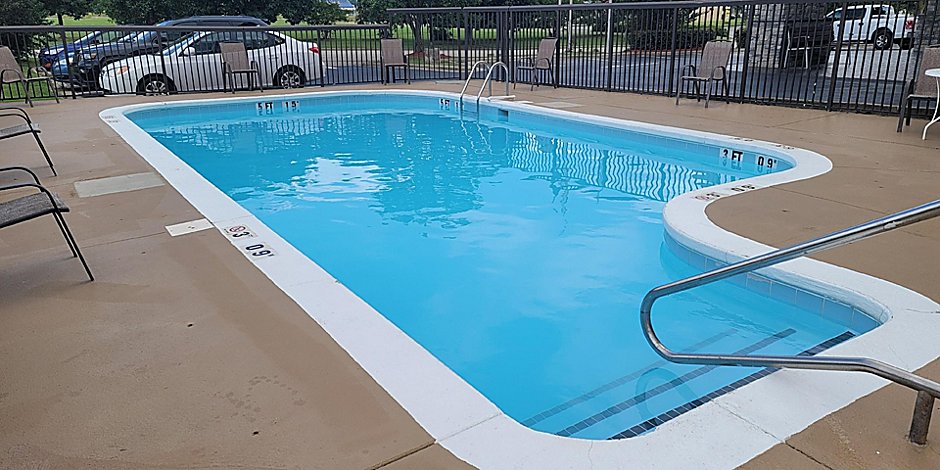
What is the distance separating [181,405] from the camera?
2352 mm

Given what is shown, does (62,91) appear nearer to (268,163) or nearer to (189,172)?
(268,163)

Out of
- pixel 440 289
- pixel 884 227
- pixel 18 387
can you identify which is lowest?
pixel 440 289

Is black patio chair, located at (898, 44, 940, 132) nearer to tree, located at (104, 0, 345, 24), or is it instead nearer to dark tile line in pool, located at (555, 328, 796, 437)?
dark tile line in pool, located at (555, 328, 796, 437)

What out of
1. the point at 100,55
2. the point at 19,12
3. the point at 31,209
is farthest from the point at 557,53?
the point at 19,12

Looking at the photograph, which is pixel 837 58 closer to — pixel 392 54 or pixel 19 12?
pixel 392 54

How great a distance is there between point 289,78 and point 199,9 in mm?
11439

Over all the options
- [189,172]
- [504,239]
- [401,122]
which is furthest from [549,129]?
[189,172]

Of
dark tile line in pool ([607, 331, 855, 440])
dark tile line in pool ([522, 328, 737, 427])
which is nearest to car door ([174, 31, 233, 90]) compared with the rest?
dark tile line in pool ([522, 328, 737, 427])

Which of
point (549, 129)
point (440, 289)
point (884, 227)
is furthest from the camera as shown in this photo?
point (549, 129)

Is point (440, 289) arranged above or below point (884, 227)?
below

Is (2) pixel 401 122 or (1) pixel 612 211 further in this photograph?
(2) pixel 401 122

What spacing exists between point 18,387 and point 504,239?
3.43m

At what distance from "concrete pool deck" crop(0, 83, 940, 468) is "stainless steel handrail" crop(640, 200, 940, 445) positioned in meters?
0.17

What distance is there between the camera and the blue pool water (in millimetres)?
3227
